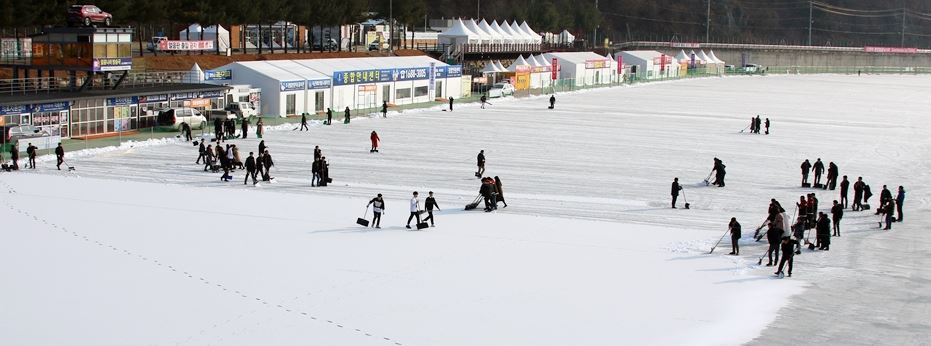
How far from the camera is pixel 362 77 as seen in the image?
57.9 meters

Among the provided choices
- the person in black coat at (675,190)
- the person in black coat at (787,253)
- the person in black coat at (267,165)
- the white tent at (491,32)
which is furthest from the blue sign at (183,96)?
the white tent at (491,32)

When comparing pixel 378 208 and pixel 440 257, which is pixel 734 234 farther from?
pixel 378 208

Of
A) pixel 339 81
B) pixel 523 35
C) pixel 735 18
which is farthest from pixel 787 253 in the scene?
pixel 735 18

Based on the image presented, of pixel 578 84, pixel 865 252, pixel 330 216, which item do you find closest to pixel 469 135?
pixel 330 216

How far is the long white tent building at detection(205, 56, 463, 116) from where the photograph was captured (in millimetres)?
51750

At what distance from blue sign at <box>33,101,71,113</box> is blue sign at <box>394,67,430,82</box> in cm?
2365

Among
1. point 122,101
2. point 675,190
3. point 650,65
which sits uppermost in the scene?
point 650,65

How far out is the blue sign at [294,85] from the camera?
170 feet

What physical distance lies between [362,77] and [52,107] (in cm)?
2064

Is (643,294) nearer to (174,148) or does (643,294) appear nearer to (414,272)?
(414,272)

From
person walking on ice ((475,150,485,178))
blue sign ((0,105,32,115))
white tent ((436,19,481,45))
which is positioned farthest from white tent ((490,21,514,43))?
person walking on ice ((475,150,485,178))

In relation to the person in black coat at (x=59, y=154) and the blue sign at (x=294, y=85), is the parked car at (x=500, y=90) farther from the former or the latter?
the person in black coat at (x=59, y=154)

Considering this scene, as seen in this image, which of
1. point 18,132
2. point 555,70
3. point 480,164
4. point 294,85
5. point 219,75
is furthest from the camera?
point 555,70

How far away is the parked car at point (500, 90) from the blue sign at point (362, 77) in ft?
34.8
